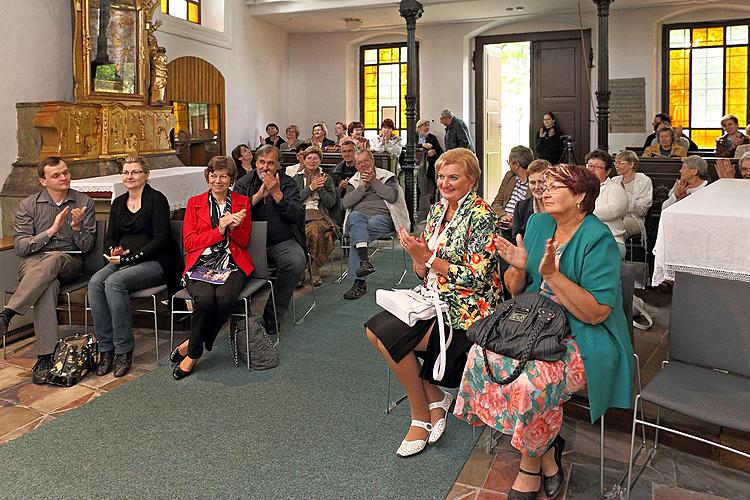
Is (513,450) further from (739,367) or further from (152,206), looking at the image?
(152,206)

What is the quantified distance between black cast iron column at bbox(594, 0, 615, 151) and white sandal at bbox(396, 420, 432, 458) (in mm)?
5541

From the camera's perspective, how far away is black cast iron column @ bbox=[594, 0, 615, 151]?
7.86 meters

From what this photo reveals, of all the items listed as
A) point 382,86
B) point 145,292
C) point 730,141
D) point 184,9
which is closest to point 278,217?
point 145,292

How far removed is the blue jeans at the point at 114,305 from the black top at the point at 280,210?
40.7 inches

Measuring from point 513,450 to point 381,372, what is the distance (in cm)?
114

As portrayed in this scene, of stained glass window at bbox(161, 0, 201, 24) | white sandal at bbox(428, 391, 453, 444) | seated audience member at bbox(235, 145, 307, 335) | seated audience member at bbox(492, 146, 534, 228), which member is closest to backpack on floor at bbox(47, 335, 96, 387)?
seated audience member at bbox(235, 145, 307, 335)

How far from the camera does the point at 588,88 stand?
463 inches

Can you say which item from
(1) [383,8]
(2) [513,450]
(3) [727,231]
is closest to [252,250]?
(2) [513,450]

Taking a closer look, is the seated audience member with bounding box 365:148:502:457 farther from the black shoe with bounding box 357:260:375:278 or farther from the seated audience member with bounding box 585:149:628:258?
the black shoe with bounding box 357:260:375:278

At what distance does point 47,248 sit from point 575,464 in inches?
133

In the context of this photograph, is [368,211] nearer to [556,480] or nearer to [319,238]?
[319,238]

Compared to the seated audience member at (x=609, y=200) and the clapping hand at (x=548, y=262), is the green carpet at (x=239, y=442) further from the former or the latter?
the seated audience member at (x=609, y=200)

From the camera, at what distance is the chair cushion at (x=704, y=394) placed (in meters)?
2.38

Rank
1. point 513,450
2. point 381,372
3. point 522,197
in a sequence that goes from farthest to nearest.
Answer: point 522,197
point 381,372
point 513,450
